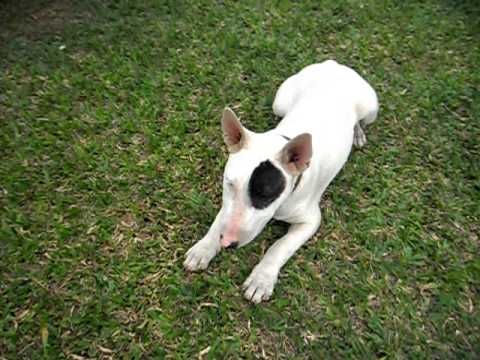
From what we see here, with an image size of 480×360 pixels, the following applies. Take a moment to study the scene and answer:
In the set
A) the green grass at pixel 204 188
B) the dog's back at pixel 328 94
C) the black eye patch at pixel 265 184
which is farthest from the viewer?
the dog's back at pixel 328 94

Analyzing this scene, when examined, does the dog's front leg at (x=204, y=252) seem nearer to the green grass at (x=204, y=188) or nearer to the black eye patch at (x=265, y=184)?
the green grass at (x=204, y=188)

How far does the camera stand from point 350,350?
2.78 metres

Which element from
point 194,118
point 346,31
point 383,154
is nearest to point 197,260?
point 194,118

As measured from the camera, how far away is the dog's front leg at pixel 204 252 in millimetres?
2998

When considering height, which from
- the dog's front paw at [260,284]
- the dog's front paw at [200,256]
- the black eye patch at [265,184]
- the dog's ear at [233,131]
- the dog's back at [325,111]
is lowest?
the dog's front paw at [260,284]

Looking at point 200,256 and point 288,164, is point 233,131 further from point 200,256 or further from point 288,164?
point 200,256

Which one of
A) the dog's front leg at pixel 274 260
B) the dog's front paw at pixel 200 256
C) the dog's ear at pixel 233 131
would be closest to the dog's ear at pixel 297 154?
the dog's ear at pixel 233 131

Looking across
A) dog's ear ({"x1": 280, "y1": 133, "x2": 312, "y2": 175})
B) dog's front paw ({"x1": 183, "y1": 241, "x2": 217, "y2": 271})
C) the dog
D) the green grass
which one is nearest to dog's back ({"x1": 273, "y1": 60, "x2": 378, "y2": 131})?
the dog

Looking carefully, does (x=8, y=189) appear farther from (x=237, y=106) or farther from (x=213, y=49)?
(x=213, y=49)

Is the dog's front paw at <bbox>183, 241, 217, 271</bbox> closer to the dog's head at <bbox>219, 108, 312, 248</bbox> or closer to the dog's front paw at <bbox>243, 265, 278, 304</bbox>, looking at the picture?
the dog's front paw at <bbox>243, 265, 278, 304</bbox>

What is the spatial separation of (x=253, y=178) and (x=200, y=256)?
37.9 inches

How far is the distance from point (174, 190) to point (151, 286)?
85 centimetres

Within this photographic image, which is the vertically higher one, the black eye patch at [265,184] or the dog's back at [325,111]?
the black eye patch at [265,184]

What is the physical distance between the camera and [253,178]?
2.31 meters
